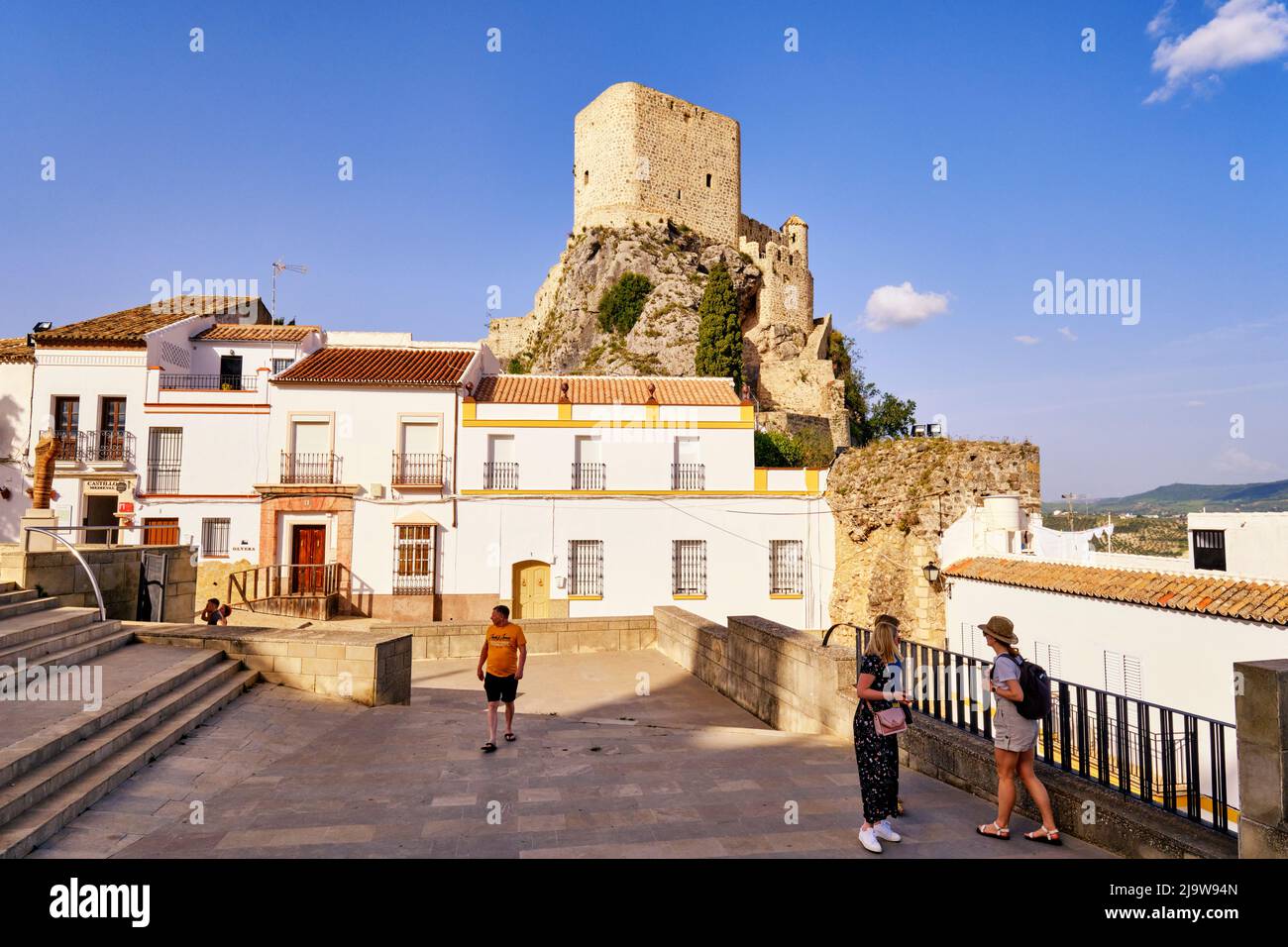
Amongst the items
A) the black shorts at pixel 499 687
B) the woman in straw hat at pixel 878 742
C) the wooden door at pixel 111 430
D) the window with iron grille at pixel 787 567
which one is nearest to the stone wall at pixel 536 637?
the black shorts at pixel 499 687

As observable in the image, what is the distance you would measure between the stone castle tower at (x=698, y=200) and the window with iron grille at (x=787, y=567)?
29.6 meters

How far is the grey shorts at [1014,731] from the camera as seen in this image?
4.43m

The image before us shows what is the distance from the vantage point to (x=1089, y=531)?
18.9 m

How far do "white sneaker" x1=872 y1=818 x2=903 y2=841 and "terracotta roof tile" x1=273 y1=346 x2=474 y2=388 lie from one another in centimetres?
1982

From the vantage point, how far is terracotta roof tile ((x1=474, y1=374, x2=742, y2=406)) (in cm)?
2316

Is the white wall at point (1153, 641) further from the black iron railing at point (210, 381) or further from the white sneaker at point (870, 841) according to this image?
the black iron railing at point (210, 381)

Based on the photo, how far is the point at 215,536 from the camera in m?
21.8

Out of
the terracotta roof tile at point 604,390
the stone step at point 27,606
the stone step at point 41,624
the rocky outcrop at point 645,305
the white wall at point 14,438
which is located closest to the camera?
the stone step at point 41,624

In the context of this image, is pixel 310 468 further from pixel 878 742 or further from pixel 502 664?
pixel 878 742

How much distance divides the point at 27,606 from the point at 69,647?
1474mm

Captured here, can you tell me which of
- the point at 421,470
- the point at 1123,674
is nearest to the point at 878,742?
the point at 1123,674

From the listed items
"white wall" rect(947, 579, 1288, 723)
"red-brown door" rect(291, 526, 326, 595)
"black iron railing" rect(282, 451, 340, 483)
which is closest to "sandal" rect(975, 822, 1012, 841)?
"white wall" rect(947, 579, 1288, 723)

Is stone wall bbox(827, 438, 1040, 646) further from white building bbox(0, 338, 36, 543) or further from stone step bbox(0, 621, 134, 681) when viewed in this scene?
white building bbox(0, 338, 36, 543)
